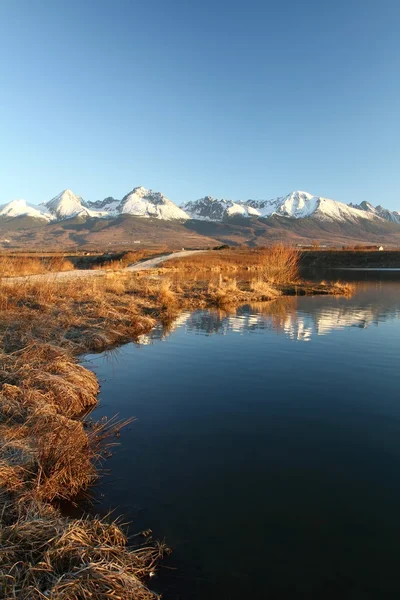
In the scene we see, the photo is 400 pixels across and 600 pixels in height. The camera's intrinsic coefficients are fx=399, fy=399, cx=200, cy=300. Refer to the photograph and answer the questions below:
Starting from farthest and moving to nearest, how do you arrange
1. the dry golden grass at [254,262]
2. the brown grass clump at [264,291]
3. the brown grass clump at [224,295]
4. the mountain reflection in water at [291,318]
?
the dry golden grass at [254,262] < the brown grass clump at [264,291] < the brown grass clump at [224,295] < the mountain reflection in water at [291,318]

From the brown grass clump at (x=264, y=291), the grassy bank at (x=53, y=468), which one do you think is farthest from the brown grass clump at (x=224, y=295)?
the grassy bank at (x=53, y=468)

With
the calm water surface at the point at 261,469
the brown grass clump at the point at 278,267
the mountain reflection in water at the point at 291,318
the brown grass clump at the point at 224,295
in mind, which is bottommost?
the calm water surface at the point at 261,469

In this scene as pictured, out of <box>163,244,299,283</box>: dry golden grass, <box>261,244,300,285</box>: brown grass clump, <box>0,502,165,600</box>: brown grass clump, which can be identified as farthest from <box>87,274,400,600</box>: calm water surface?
<box>163,244,299,283</box>: dry golden grass

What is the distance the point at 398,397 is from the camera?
11.1 meters

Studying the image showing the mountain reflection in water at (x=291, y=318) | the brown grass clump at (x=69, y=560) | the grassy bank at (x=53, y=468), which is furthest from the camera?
the mountain reflection in water at (x=291, y=318)

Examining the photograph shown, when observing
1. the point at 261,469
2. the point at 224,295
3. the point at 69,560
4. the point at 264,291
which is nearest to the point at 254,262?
the point at 264,291

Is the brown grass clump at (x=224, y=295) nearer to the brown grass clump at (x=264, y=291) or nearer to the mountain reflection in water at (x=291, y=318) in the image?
the mountain reflection in water at (x=291, y=318)

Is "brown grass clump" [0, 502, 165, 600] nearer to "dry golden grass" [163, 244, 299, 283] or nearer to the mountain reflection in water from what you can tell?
the mountain reflection in water

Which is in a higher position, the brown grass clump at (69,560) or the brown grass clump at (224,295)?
the brown grass clump at (224,295)

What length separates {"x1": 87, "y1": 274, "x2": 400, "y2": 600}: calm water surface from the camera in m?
5.07

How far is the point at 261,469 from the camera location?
24.1ft

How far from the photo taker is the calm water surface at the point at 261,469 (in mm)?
5070

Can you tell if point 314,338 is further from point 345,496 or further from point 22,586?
point 22,586

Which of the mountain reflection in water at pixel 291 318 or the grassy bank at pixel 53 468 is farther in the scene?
the mountain reflection in water at pixel 291 318
